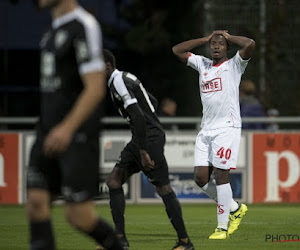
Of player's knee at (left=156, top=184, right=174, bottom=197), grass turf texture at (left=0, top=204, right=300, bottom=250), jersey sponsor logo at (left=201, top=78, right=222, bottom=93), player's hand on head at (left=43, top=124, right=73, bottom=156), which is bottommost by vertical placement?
grass turf texture at (left=0, top=204, right=300, bottom=250)

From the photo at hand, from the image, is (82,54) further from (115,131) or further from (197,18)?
(197,18)

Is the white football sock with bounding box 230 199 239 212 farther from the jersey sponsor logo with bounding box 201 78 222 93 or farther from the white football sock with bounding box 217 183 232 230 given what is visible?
the jersey sponsor logo with bounding box 201 78 222 93

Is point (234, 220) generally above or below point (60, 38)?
below

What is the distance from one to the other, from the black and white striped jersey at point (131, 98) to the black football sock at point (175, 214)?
2.45ft

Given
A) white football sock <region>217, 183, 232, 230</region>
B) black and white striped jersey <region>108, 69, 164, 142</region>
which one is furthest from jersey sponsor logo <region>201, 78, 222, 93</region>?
black and white striped jersey <region>108, 69, 164, 142</region>

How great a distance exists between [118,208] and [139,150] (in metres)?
0.69

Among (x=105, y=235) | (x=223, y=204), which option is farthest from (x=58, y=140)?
(x=223, y=204)

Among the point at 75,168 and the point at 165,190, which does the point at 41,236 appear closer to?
the point at 75,168

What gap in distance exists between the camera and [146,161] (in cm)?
1025

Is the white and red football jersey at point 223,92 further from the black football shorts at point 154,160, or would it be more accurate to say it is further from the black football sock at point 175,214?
the black football sock at point 175,214

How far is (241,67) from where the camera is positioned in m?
12.0

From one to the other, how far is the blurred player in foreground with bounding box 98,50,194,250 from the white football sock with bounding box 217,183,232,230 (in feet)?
4.11

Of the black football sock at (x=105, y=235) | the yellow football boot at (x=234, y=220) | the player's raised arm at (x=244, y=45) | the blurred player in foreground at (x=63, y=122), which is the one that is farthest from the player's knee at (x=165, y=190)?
the blurred player in foreground at (x=63, y=122)

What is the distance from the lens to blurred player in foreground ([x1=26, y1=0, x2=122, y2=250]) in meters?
6.89
